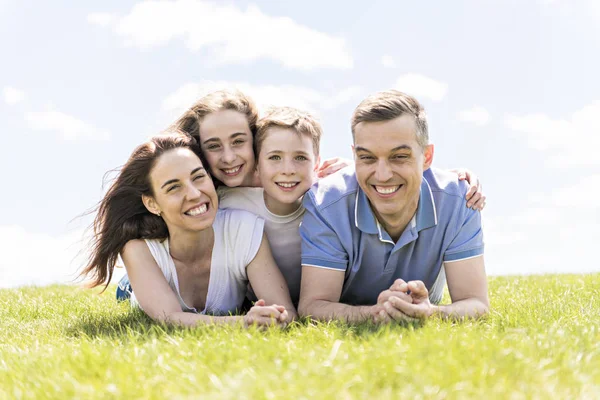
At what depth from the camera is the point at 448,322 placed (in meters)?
4.80

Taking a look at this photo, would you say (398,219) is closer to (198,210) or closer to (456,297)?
(456,297)

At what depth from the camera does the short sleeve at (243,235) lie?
5801mm

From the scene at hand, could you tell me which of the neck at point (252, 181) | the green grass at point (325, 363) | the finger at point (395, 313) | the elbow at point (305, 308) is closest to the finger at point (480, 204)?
the green grass at point (325, 363)

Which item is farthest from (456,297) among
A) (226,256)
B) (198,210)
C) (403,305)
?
(198,210)

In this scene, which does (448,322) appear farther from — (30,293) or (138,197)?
(30,293)

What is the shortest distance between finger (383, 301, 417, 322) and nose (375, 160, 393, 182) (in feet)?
3.25

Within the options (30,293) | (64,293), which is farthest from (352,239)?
(30,293)

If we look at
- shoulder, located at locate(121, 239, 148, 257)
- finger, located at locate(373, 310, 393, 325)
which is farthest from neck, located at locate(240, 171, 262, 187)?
finger, located at locate(373, 310, 393, 325)

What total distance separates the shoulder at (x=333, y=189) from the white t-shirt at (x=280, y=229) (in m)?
0.43

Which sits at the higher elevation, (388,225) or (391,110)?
(391,110)

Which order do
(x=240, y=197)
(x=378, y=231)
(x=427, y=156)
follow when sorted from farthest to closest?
(x=240, y=197), (x=378, y=231), (x=427, y=156)

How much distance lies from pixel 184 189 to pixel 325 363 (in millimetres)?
2711

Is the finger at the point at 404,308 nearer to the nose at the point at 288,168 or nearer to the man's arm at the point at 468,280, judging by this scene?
the man's arm at the point at 468,280

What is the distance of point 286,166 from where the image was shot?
582cm
